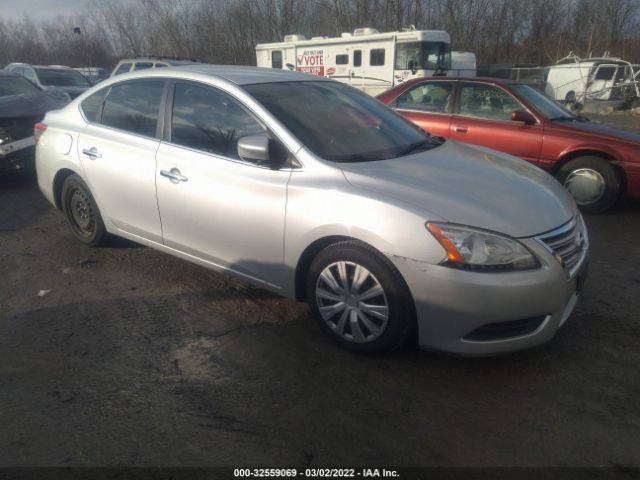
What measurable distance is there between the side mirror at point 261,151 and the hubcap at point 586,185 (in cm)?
431

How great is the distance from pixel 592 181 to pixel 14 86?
29.6 ft

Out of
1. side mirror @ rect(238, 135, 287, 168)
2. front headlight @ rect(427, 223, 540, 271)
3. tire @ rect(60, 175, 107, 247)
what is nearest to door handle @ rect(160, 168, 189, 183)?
side mirror @ rect(238, 135, 287, 168)

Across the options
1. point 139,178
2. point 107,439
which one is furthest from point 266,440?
point 139,178

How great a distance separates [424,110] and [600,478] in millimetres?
5499

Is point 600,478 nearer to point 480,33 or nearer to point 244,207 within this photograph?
point 244,207

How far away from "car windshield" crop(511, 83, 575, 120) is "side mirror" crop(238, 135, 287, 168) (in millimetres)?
4367

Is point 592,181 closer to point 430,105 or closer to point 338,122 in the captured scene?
point 430,105

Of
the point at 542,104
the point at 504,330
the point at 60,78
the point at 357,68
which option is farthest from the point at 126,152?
the point at 357,68

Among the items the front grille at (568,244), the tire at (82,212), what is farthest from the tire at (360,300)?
the tire at (82,212)

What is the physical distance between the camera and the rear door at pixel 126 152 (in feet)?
12.4

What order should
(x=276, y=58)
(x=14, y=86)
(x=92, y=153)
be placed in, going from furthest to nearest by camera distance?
(x=276, y=58) < (x=14, y=86) < (x=92, y=153)

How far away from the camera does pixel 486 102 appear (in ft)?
21.1

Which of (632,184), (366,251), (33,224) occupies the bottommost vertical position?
(33,224)

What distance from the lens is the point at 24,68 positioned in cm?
1348
